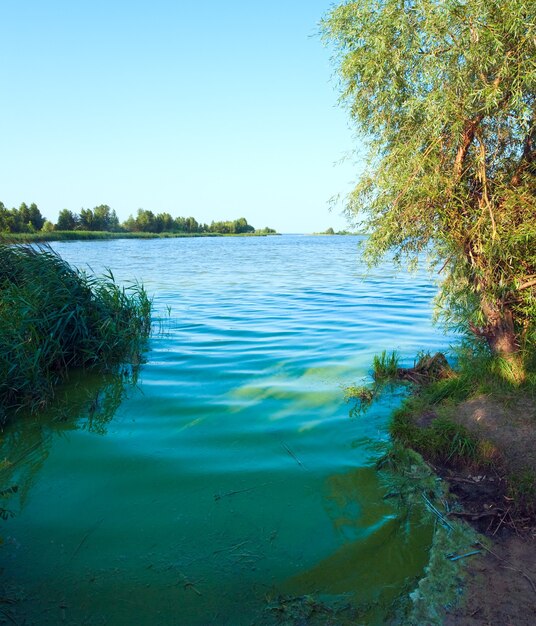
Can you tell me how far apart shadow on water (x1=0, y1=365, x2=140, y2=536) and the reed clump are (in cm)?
26

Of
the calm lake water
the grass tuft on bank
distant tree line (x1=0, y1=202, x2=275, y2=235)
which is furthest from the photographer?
distant tree line (x1=0, y1=202, x2=275, y2=235)

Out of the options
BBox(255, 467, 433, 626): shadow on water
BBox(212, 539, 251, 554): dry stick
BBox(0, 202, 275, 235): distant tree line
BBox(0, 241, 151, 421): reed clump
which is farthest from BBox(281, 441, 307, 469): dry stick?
BBox(0, 202, 275, 235): distant tree line

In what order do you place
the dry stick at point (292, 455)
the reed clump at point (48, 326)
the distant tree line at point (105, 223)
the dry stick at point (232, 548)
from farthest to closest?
the distant tree line at point (105, 223)
the reed clump at point (48, 326)
the dry stick at point (292, 455)
the dry stick at point (232, 548)

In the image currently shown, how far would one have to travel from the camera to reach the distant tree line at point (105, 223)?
86.3 meters

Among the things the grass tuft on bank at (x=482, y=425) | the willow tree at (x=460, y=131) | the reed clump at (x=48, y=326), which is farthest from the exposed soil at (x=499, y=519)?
the reed clump at (x=48, y=326)

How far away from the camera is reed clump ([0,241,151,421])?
763 cm

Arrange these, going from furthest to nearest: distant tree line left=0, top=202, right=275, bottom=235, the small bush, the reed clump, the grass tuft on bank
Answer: distant tree line left=0, top=202, right=275, bottom=235 → the small bush → the reed clump → the grass tuft on bank

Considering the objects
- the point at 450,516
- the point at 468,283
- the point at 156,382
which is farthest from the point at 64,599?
the point at 468,283

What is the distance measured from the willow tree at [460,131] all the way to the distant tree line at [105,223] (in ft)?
210

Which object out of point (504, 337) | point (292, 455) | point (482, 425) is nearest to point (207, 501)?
point (292, 455)

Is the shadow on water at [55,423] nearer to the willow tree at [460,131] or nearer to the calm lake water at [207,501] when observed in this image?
the calm lake water at [207,501]

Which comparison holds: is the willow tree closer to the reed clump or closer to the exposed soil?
the exposed soil

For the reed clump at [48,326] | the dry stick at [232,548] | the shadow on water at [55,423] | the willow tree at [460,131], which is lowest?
the dry stick at [232,548]

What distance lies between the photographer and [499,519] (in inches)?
179
